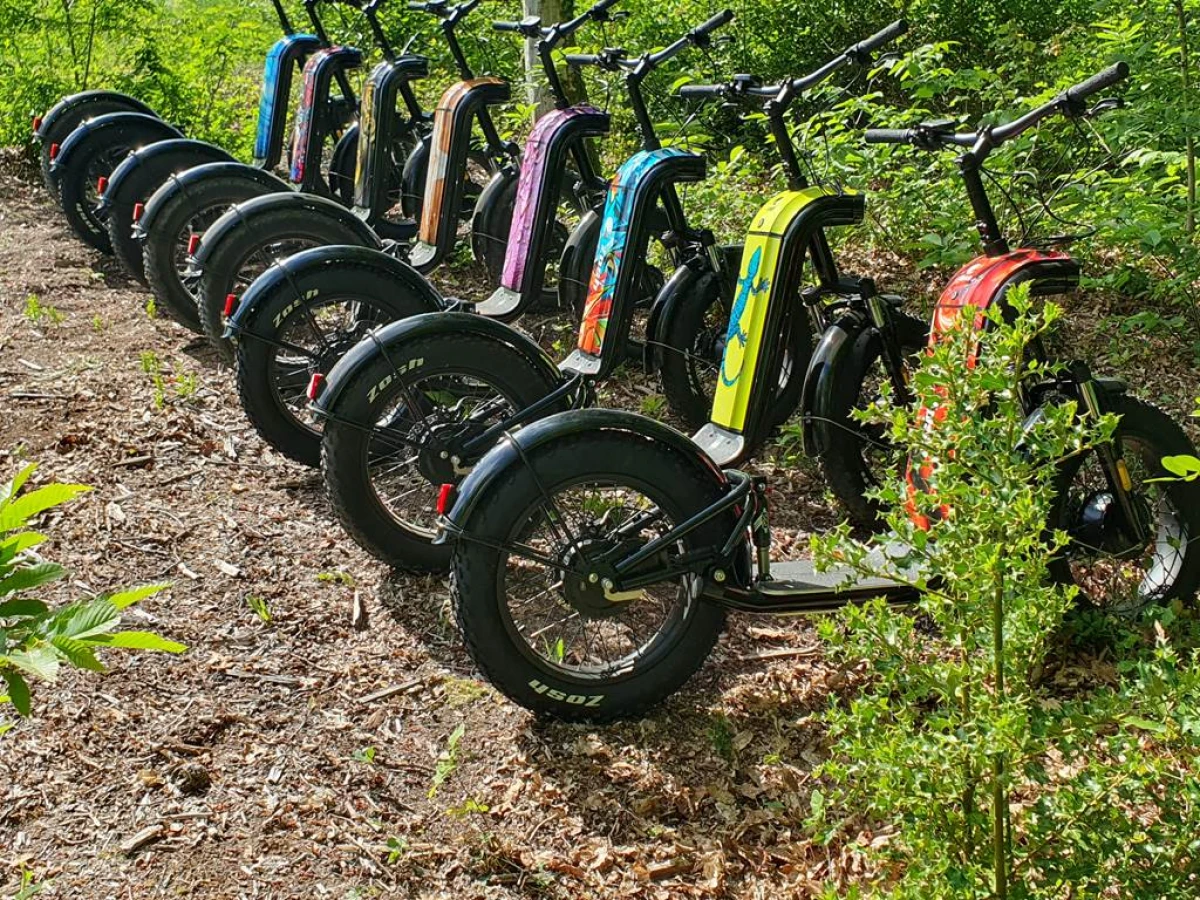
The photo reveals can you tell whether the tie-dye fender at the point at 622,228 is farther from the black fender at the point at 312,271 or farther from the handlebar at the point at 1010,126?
the handlebar at the point at 1010,126

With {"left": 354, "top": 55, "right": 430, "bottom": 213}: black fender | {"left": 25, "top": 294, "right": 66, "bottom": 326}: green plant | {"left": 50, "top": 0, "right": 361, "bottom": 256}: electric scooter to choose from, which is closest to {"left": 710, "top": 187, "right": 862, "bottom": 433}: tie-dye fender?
{"left": 354, "top": 55, "right": 430, "bottom": 213}: black fender

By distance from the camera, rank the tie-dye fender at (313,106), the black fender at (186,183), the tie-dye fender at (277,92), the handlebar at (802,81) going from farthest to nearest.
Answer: the tie-dye fender at (277,92)
the tie-dye fender at (313,106)
the black fender at (186,183)
the handlebar at (802,81)

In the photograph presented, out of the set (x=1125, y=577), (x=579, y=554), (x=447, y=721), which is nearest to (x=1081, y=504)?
(x=1125, y=577)

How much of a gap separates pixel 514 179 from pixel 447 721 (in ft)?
10.7

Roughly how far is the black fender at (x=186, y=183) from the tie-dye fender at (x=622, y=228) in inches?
69.7

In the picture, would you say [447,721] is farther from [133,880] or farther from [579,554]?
[133,880]

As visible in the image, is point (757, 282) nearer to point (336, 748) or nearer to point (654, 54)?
point (654, 54)

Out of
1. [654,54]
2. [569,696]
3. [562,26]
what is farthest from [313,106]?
[569,696]

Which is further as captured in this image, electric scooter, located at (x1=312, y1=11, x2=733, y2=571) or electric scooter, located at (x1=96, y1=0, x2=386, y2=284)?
electric scooter, located at (x1=96, y1=0, x2=386, y2=284)

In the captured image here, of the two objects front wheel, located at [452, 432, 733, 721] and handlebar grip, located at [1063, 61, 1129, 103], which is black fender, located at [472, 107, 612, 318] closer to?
front wheel, located at [452, 432, 733, 721]

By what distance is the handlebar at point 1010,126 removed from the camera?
3.15 m

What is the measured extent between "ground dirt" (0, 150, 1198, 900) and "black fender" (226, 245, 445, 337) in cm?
72

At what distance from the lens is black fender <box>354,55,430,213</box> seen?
6293 millimetres

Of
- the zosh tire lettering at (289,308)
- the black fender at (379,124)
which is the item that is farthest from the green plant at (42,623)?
the black fender at (379,124)
